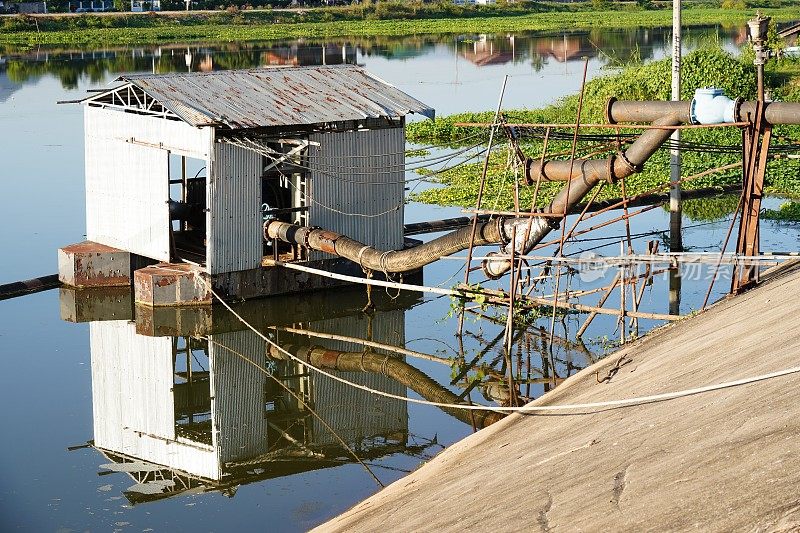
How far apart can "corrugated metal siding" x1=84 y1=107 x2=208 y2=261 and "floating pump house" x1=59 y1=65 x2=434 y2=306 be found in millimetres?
25

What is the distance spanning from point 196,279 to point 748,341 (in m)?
10.4

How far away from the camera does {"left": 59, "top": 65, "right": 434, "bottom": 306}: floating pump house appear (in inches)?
750

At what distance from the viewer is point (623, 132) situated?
25.4 metres

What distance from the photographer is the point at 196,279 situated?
19172 millimetres

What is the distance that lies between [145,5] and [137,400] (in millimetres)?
69567

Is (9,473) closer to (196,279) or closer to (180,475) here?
(180,475)

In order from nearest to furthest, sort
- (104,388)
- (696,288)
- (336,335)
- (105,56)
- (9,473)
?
(9,473)
(104,388)
(336,335)
(696,288)
(105,56)

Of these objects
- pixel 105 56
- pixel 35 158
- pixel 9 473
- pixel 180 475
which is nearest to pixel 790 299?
pixel 180 475

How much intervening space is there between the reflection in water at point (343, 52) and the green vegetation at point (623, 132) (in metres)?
14.1

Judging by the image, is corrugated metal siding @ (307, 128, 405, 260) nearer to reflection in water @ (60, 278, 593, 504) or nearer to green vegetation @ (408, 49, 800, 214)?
reflection in water @ (60, 278, 593, 504)

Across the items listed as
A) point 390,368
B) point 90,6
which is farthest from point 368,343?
point 90,6

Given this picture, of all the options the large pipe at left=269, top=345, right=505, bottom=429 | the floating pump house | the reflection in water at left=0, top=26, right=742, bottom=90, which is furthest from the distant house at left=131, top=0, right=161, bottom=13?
the large pipe at left=269, top=345, right=505, bottom=429

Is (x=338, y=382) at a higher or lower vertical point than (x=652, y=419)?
lower

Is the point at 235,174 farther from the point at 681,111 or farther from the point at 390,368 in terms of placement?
the point at 681,111
